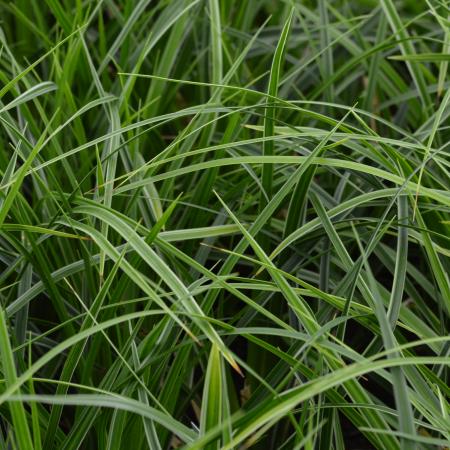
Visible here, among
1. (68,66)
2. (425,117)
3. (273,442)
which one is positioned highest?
(68,66)

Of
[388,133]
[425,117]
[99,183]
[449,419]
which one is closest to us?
[449,419]

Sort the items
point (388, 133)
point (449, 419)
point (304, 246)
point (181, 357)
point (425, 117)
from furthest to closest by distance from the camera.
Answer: point (388, 133) < point (425, 117) < point (304, 246) < point (181, 357) < point (449, 419)

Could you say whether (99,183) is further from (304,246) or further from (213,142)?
(213,142)

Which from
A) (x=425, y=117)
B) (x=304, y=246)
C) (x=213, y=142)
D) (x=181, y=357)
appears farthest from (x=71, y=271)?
(x=425, y=117)

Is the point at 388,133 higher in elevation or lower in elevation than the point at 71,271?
lower

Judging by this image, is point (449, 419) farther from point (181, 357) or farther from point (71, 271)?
point (71, 271)

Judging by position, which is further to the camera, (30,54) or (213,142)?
(30,54)
